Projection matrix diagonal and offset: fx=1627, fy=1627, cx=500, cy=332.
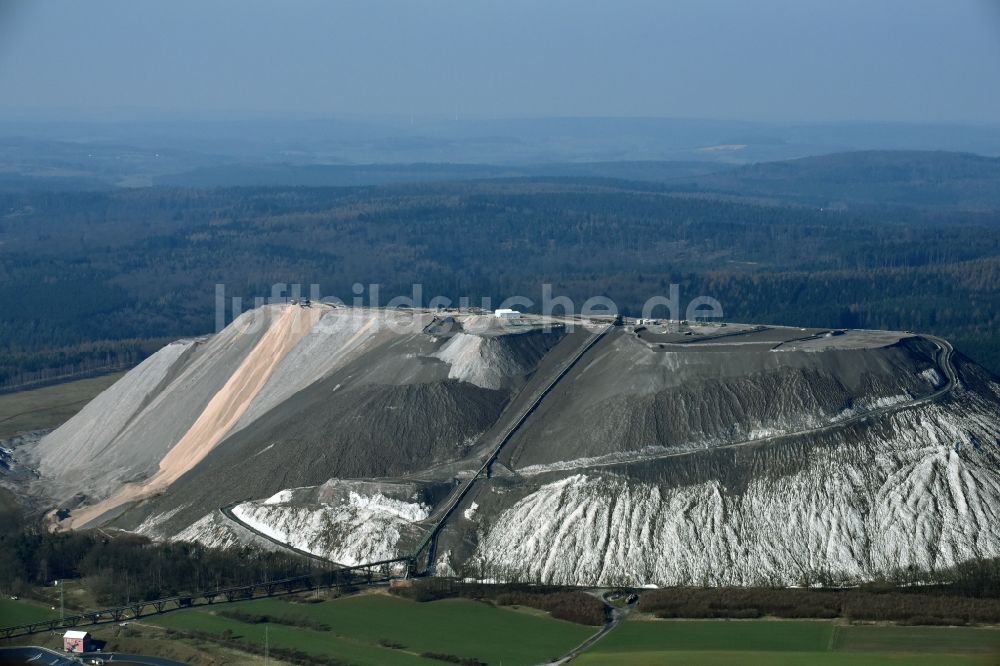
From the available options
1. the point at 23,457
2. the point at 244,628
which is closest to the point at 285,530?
the point at 244,628

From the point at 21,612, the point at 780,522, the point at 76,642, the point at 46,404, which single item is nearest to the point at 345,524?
the point at 21,612

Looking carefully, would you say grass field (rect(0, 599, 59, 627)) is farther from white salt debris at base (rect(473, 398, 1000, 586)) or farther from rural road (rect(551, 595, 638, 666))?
rural road (rect(551, 595, 638, 666))

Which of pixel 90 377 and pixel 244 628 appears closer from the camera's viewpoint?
pixel 244 628

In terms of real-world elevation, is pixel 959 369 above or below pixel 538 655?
above

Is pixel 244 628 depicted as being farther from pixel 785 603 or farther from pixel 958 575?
pixel 958 575

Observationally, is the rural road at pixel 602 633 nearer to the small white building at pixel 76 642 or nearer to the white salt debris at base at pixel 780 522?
the white salt debris at base at pixel 780 522

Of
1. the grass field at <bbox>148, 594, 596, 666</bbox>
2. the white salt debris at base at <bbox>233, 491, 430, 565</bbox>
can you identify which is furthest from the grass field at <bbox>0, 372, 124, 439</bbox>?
the grass field at <bbox>148, 594, 596, 666</bbox>
